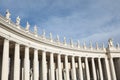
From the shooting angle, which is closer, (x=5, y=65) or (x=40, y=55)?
(x=5, y=65)

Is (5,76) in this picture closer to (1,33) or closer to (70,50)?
(1,33)

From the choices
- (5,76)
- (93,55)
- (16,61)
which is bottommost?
(5,76)

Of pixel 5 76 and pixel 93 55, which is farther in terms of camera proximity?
pixel 93 55

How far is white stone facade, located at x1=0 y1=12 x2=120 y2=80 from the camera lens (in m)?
52.8

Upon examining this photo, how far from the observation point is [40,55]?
7775 centimetres

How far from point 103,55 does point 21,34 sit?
55.9m

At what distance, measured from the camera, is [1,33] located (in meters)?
49.5

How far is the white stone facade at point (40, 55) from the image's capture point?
5281cm

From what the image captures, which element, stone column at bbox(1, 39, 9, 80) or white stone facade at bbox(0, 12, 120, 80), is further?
white stone facade at bbox(0, 12, 120, 80)

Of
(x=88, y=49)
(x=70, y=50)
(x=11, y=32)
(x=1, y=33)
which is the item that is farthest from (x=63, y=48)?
(x=1, y=33)

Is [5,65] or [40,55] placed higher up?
[40,55]

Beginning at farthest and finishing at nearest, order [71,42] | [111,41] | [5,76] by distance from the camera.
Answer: [111,41] → [71,42] → [5,76]

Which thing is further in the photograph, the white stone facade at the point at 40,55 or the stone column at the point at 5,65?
the white stone facade at the point at 40,55

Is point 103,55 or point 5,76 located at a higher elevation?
point 103,55
